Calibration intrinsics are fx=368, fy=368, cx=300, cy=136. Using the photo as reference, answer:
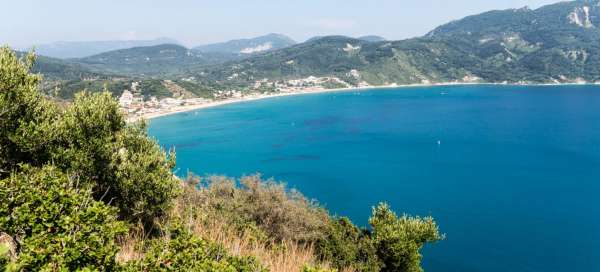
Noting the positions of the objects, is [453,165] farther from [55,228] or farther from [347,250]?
[55,228]

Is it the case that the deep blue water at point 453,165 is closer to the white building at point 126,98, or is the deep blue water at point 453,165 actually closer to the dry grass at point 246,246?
the white building at point 126,98

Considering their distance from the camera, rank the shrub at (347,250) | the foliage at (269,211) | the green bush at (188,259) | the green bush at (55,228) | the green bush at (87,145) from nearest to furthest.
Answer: the green bush at (55,228)
the green bush at (188,259)
the green bush at (87,145)
the shrub at (347,250)
the foliage at (269,211)

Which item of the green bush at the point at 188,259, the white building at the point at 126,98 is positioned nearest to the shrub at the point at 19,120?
the green bush at the point at 188,259

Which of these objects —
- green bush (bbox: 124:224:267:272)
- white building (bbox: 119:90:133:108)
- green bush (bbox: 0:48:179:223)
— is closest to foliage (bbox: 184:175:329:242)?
green bush (bbox: 0:48:179:223)

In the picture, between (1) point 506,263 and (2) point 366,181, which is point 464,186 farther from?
(1) point 506,263

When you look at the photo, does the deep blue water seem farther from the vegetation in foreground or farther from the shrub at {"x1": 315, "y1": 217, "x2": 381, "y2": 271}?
the vegetation in foreground

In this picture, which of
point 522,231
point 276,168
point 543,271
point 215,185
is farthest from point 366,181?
point 215,185

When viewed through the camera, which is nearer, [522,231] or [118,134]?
[118,134]
